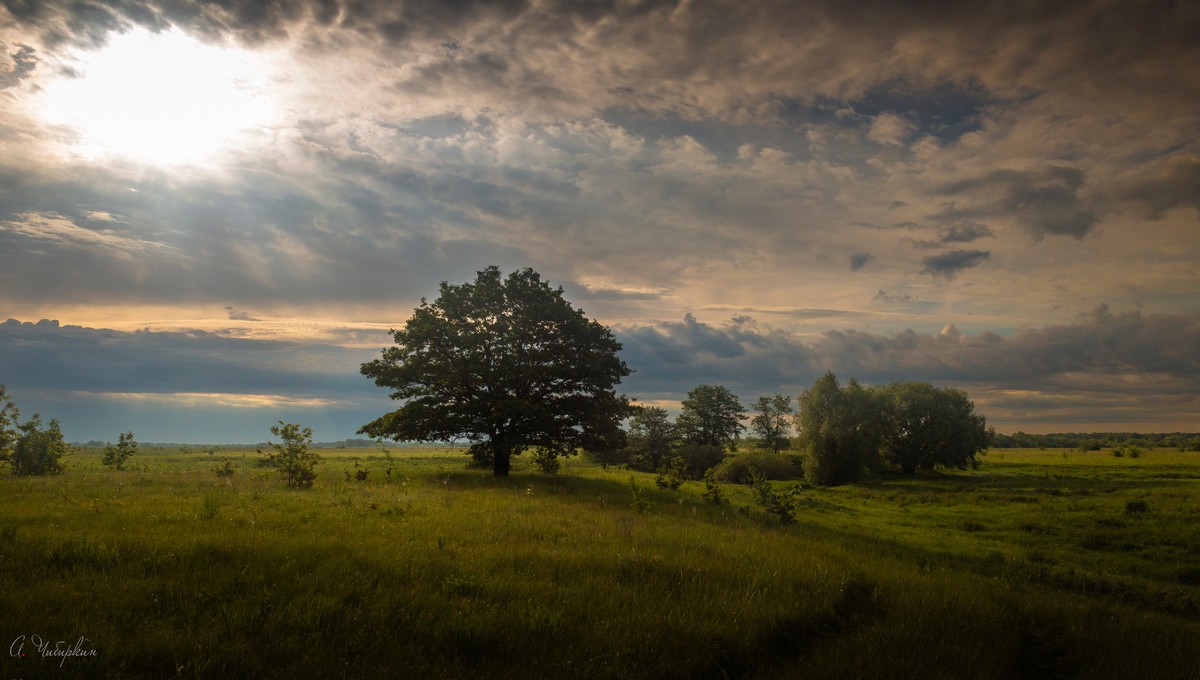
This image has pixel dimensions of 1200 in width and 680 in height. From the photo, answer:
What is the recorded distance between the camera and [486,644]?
22.4 ft

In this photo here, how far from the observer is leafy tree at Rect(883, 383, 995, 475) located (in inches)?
2552

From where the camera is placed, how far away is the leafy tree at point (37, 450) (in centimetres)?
2933

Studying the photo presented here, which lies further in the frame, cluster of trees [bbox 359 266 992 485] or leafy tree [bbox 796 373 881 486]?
leafy tree [bbox 796 373 881 486]

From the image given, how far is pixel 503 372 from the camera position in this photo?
3206 centimetres

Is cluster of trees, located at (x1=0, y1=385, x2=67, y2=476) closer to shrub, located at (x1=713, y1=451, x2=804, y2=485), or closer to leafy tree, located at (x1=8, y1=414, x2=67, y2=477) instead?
leafy tree, located at (x1=8, y1=414, x2=67, y2=477)

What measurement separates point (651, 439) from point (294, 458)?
58.5 m

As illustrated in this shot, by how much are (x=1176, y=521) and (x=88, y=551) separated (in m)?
40.5

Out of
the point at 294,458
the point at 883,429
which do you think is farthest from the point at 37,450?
the point at 883,429

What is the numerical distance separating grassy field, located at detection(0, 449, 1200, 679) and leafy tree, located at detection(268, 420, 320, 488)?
17.9 feet

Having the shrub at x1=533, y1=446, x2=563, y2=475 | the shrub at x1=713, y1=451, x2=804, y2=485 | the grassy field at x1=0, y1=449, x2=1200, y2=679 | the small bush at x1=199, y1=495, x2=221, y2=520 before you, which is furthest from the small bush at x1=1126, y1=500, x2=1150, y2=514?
the small bush at x1=199, y1=495, x2=221, y2=520

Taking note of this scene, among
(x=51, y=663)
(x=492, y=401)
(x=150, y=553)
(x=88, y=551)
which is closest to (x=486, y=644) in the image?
(x=51, y=663)

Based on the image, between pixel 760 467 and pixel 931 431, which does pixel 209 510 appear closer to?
pixel 760 467
